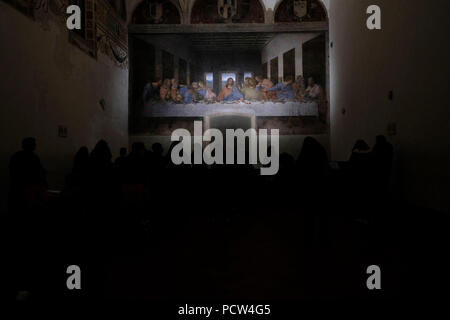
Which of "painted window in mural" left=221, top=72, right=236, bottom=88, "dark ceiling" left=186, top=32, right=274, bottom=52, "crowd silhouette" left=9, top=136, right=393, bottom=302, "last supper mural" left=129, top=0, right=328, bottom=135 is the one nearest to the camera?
"crowd silhouette" left=9, top=136, right=393, bottom=302

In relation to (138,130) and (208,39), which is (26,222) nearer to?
(138,130)

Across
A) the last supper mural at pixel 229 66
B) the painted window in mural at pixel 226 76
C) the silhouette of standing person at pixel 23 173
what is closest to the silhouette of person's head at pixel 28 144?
the silhouette of standing person at pixel 23 173

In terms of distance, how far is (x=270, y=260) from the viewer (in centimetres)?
335

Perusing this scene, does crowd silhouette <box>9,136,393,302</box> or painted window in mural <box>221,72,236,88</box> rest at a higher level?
painted window in mural <box>221,72,236,88</box>

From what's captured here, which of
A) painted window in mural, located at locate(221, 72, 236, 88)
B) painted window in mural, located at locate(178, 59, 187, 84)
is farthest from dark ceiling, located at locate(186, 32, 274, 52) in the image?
painted window in mural, located at locate(221, 72, 236, 88)

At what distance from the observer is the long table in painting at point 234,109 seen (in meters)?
12.4

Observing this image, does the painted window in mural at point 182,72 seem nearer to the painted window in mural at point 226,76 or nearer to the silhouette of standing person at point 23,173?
the painted window in mural at point 226,76

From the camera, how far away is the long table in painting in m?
12.4

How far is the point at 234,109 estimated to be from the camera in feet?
41.4

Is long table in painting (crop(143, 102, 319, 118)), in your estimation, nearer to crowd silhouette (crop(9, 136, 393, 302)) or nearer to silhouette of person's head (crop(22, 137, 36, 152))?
crowd silhouette (crop(9, 136, 393, 302))

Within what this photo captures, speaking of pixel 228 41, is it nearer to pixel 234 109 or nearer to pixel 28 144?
pixel 234 109

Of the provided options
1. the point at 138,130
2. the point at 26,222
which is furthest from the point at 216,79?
the point at 26,222

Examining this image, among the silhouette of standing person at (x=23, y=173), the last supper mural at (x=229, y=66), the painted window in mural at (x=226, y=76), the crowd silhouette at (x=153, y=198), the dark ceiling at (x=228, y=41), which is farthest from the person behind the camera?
the painted window in mural at (x=226, y=76)

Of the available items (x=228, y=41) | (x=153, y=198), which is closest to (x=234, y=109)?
(x=228, y=41)
